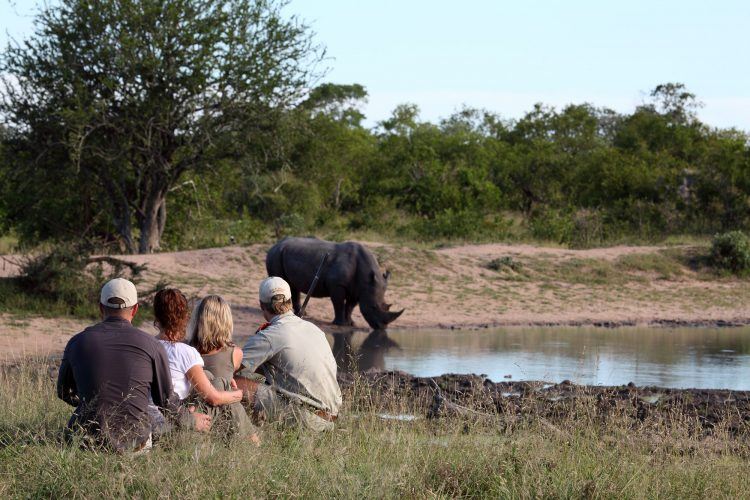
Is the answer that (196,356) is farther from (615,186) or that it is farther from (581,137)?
(581,137)

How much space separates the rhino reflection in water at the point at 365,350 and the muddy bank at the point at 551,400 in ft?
3.66

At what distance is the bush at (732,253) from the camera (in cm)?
2658

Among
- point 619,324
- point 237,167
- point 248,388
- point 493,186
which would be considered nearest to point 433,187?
point 493,186

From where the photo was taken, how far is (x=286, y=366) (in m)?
7.05

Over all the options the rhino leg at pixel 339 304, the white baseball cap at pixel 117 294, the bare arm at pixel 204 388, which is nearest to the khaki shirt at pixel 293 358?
the bare arm at pixel 204 388

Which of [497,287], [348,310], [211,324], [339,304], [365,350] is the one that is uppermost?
[211,324]

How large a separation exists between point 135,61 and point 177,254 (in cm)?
477

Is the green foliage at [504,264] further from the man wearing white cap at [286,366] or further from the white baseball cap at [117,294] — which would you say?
the white baseball cap at [117,294]

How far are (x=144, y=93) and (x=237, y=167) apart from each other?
4.04 m

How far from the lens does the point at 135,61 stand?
82.5 ft

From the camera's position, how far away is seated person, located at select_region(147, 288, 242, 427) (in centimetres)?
652

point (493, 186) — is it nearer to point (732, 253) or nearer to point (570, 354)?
point (732, 253)

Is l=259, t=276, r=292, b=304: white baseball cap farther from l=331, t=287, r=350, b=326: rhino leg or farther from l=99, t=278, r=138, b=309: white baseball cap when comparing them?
l=331, t=287, r=350, b=326: rhino leg

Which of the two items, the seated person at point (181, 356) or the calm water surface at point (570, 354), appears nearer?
the seated person at point (181, 356)
